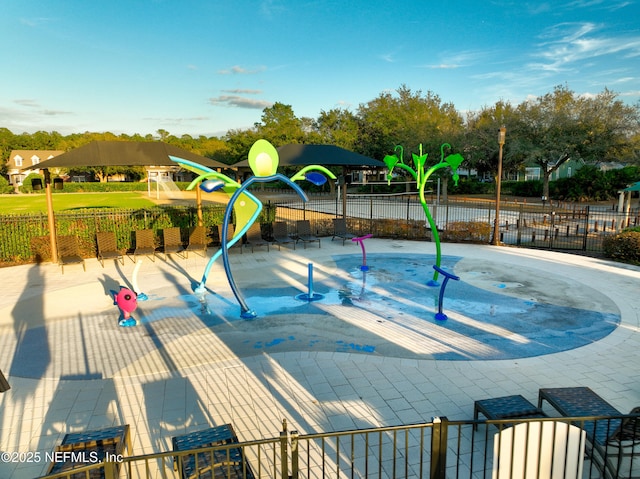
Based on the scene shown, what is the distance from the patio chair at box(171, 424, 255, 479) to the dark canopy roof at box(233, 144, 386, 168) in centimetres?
1248

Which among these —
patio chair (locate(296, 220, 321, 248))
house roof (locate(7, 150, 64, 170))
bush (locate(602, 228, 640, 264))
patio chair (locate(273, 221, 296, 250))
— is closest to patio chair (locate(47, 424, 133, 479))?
patio chair (locate(273, 221, 296, 250))

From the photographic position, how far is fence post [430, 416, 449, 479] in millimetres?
3193

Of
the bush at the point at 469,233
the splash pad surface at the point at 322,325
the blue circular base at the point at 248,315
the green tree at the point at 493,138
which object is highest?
the green tree at the point at 493,138

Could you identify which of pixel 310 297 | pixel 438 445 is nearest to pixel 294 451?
pixel 438 445

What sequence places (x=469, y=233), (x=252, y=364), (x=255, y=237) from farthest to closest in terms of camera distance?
(x=469, y=233) → (x=255, y=237) → (x=252, y=364)

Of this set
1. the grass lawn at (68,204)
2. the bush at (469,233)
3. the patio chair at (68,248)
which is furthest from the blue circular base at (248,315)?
the grass lawn at (68,204)

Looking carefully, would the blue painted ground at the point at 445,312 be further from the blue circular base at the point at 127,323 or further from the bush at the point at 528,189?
the bush at the point at 528,189

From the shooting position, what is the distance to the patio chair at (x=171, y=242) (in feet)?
46.4

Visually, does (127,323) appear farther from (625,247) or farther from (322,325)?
(625,247)

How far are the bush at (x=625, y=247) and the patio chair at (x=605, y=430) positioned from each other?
10.4 meters

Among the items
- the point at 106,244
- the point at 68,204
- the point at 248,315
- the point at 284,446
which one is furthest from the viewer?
the point at 68,204

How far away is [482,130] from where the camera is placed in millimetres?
40094

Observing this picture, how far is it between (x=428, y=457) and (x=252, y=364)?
124 inches

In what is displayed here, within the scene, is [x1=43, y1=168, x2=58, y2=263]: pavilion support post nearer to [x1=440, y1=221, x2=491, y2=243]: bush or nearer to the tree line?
[x1=440, y1=221, x2=491, y2=243]: bush
